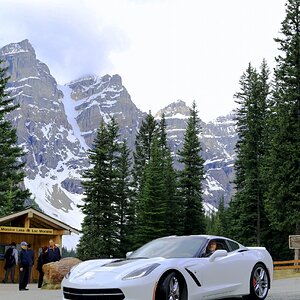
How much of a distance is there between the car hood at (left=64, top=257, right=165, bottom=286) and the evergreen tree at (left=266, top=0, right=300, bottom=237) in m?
25.2

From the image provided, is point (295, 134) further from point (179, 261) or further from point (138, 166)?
point (138, 166)

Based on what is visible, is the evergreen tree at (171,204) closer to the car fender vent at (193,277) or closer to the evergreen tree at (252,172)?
the evergreen tree at (252,172)

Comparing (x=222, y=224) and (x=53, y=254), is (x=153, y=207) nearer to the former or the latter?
(x=53, y=254)

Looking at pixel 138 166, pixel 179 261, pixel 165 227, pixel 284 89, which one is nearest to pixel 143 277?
pixel 179 261

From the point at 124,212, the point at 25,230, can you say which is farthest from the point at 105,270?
the point at 124,212

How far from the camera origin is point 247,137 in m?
46.4

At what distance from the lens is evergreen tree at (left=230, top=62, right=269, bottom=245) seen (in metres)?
44.8

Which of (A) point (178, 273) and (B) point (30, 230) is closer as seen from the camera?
(A) point (178, 273)

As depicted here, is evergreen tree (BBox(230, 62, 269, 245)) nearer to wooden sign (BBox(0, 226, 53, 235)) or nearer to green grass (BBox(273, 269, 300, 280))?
green grass (BBox(273, 269, 300, 280))

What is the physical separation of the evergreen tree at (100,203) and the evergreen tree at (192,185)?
7798 millimetres

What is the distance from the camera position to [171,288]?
8852 millimetres

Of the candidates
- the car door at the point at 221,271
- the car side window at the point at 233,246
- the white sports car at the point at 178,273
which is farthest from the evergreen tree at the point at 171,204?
the car door at the point at 221,271

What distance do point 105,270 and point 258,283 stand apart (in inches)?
146

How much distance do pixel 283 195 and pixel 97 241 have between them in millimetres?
18776
